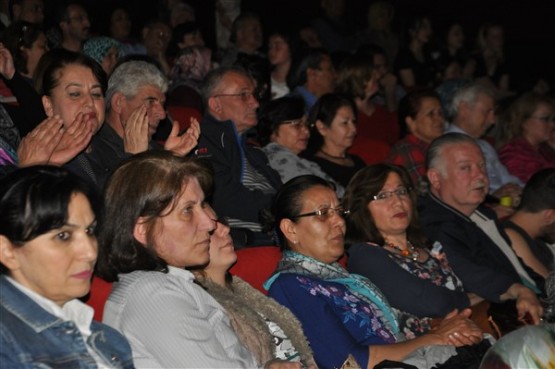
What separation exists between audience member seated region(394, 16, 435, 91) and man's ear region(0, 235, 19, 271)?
643cm

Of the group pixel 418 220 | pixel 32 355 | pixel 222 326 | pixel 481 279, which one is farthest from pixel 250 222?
pixel 32 355

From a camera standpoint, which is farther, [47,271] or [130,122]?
[130,122]

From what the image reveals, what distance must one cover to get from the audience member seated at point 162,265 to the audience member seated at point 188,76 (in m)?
3.09

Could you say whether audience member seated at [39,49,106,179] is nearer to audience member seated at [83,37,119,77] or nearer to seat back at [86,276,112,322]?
seat back at [86,276,112,322]

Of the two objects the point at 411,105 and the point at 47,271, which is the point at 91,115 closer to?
Answer: the point at 47,271

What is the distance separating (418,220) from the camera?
439cm

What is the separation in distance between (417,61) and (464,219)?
4.29 metres

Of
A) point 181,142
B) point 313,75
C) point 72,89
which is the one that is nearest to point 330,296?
point 181,142

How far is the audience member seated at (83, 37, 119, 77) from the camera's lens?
524 cm

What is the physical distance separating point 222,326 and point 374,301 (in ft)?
3.56

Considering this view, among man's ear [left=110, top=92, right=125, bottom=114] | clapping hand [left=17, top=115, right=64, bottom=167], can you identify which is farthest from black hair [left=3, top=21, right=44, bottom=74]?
clapping hand [left=17, top=115, right=64, bottom=167]

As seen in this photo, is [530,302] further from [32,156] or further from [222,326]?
[32,156]

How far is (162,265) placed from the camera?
2729 mm

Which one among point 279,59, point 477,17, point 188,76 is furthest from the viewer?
point 477,17
